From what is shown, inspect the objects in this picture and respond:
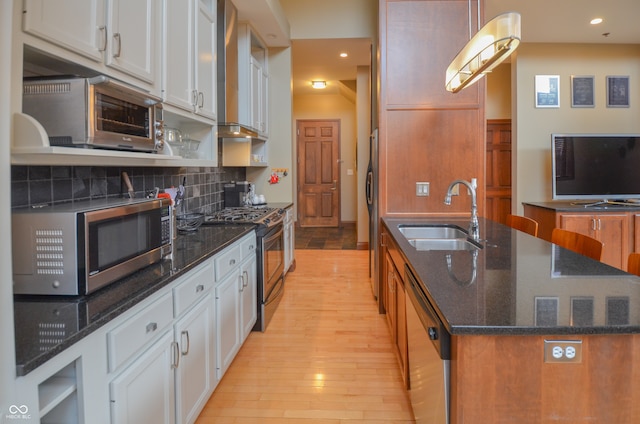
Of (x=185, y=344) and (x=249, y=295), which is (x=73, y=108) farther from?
(x=249, y=295)

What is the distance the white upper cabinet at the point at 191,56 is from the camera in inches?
84.7

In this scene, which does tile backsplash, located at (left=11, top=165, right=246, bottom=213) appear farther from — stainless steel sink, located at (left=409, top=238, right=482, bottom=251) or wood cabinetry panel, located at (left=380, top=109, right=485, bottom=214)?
stainless steel sink, located at (left=409, top=238, right=482, bottom=251)

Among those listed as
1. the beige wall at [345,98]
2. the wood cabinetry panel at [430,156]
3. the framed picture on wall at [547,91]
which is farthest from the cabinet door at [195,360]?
the framed picture on wall at [547,91]

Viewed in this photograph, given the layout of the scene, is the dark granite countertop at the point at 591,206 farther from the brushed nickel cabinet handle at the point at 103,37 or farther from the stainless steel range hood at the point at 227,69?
the brushed nickel cabinet handle at the point at 103,37

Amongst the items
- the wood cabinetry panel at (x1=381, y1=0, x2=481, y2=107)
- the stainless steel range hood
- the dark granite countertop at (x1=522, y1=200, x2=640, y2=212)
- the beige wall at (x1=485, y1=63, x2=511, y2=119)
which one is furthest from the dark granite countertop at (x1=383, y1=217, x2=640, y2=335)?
the beige wall at (x1=485, y1=63, x2=511, y2=119)

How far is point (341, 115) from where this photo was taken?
28.0 ft

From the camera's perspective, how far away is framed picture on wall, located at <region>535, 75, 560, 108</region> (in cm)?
502

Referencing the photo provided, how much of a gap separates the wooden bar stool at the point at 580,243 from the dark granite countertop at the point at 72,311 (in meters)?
1.94

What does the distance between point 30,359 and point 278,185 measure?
14.0 ft

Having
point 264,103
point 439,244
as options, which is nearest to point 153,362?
point 439,244

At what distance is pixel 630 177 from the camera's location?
464cm

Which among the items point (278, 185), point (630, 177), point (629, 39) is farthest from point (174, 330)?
point (629, 39)

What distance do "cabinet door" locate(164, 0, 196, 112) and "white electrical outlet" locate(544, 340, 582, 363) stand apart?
1.97 metres

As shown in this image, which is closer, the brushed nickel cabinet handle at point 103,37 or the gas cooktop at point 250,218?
the brushed nickel cabinet handle at point 103,37
